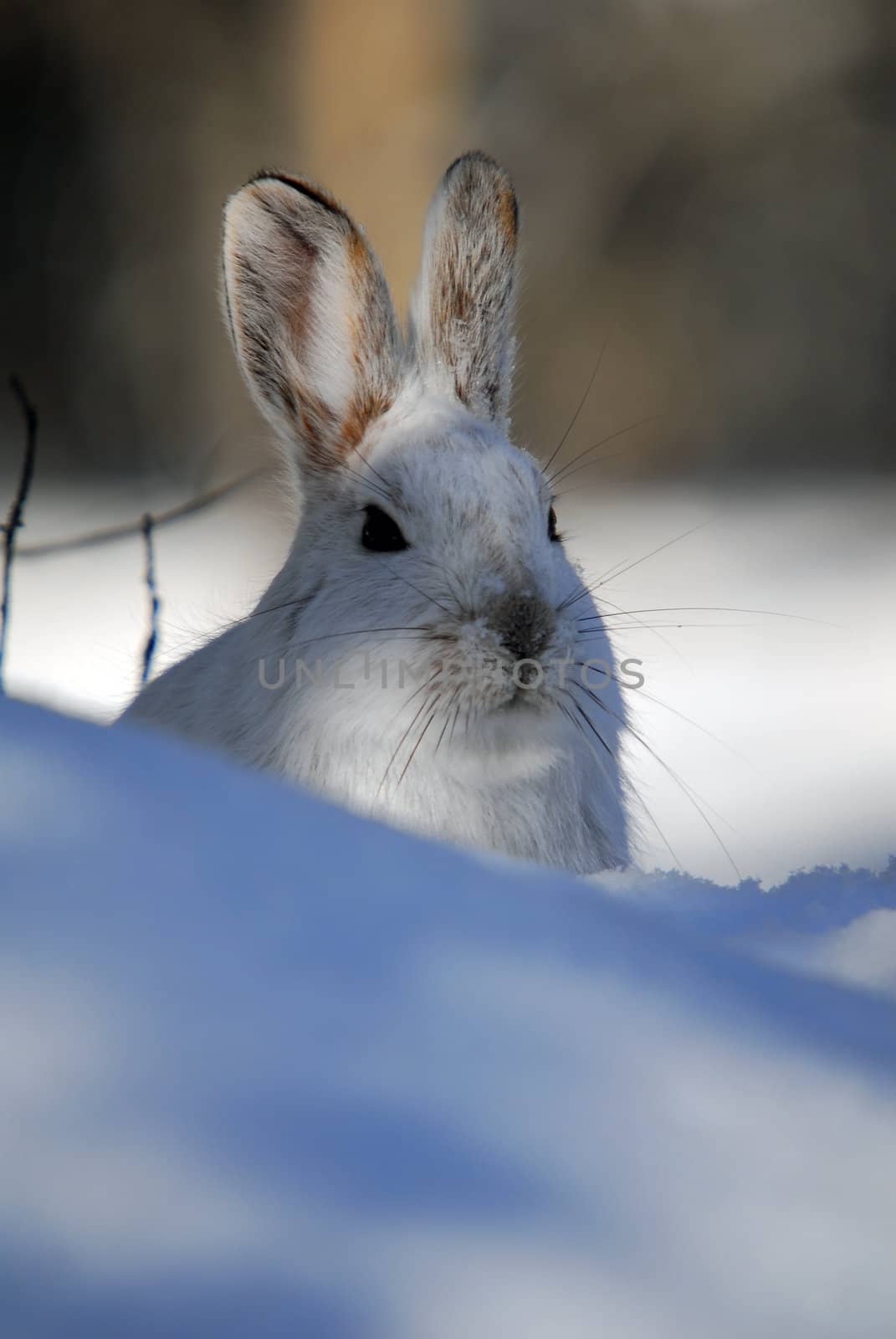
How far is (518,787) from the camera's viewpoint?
4.38 feet

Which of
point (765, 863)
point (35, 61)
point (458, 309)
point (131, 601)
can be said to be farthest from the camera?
point (35, 61)

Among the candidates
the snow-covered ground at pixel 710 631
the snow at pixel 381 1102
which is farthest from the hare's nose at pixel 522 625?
the snow at pixel 381 1102

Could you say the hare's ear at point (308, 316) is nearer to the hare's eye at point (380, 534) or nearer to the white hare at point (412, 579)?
the white hare at point (412, 579)

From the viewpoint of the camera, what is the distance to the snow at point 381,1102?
1.10 ft

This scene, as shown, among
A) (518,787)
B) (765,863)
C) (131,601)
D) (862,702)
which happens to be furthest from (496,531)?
(131,601)

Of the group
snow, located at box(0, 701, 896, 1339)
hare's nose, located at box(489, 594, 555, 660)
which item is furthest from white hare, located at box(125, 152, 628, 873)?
snow, located at box(0, 701, 896, 1339)

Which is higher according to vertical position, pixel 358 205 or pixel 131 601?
pixel 358 205

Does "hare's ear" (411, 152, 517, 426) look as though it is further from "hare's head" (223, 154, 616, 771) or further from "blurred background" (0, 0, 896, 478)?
"blurred background" (0, 0, 896, 478)

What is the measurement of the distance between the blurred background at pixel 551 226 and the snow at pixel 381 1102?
3214 mm

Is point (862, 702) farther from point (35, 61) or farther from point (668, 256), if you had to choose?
point (35, 61)

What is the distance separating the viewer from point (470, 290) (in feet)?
5.19

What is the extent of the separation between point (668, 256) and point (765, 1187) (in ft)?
13.5

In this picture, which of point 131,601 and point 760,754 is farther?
point 131,601

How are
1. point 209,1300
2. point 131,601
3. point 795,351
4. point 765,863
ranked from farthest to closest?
1. point 795,351
2. point 131,601
3. point 765,863
4. point 209,1300
